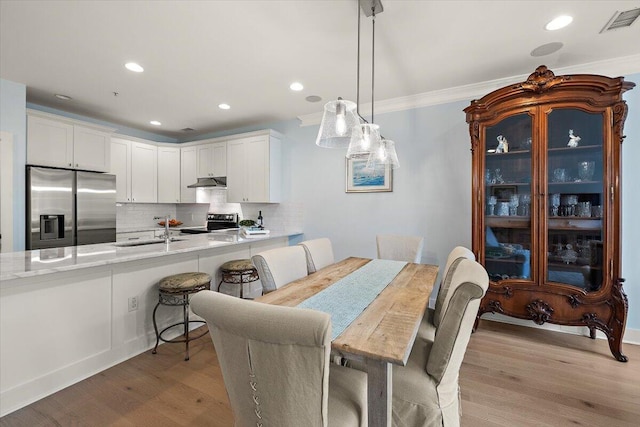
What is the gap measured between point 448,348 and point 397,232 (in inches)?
96.7

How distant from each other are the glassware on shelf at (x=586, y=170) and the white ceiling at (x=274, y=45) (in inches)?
38.7

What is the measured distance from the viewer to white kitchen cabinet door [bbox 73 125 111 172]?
3.70m

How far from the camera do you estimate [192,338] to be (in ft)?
8.89

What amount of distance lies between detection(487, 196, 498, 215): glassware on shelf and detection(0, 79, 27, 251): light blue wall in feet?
16.1

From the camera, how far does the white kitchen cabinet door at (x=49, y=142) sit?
3.24 metres

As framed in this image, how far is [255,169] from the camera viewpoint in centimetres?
434

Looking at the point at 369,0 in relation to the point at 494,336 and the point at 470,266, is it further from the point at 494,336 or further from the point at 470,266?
the point at 494,336

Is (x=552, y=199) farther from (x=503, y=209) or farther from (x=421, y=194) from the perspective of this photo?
(x=421, y=194)

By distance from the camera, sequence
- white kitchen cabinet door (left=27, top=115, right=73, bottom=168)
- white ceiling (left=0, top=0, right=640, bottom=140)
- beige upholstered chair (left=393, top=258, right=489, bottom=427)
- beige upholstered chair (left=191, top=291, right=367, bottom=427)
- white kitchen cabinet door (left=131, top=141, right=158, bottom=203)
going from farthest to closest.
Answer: white kitchen cabinet door (left=131, top=141, right=158, bottom=203) → white kitchen cabinet door (left=27, top=115, right=73, bottom=168) → white ceiling (left=0, top=0, right=640, bottom=140) → beige upholstered chair (left=393, top=258, right=489, bottom=427) → beige upholstered chair (left=191, top=291, right=367, bottom=427)

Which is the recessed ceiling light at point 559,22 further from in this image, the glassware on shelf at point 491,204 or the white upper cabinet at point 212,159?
the white upper cabinet at point 212,159

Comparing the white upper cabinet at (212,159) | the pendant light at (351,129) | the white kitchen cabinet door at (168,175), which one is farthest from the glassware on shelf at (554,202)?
the white kitchen cabinet door at (168,175)

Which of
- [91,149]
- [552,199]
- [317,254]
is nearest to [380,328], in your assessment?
[317,254]

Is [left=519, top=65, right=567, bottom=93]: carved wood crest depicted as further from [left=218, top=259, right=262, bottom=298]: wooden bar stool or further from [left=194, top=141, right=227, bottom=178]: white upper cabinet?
[left=194, top=141, right=227, bottom=178]: white upper cabinet

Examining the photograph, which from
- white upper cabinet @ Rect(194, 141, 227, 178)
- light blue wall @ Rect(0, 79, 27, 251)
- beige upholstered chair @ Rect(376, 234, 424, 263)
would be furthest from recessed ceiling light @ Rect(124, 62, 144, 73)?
beige upholstered chair @ Rect(376, 234, 424, 263)
